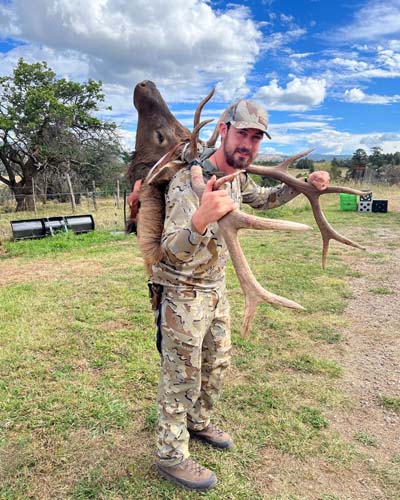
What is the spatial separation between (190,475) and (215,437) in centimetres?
37

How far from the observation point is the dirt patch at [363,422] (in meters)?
2.37

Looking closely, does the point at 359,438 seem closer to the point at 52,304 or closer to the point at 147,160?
the point at 147,160

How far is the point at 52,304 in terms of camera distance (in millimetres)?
5242

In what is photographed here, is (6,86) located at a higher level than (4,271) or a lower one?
higher

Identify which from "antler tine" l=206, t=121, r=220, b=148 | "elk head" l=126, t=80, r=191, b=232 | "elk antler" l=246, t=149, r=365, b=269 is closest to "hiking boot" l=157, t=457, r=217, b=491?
"elk antler" l=246, t=149, r=365, b=269

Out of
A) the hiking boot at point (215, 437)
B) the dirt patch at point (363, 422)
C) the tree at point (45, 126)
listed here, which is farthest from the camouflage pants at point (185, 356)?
the tree at point (45, 126)

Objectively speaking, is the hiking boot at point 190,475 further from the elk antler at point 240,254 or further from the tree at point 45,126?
the tree at point 45,126

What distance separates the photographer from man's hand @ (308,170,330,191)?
247 centimetres

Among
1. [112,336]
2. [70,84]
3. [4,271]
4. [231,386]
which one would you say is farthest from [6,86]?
[231,386]

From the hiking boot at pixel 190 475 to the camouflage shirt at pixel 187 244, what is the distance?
109 cm

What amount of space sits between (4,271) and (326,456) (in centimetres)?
630

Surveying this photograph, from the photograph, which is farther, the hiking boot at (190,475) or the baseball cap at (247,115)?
the hiking boot at (190,475)

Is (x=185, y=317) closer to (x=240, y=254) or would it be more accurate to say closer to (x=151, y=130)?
(x=240, y=254)

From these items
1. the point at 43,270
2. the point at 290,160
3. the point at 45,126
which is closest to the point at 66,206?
the point at 45,126
